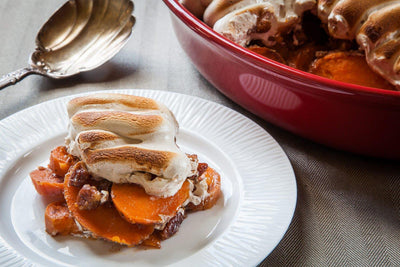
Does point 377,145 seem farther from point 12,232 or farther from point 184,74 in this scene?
point 12,232

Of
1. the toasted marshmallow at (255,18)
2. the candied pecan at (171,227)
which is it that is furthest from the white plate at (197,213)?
the toasted marshmallow at (255,18)

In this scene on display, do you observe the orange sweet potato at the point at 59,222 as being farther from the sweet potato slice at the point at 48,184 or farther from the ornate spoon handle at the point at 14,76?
the ornate spoon handle at the point at 14,76

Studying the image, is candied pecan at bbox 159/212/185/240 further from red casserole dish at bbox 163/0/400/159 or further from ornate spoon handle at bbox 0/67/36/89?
ornate spoon handle at bbox 0/67/36/89

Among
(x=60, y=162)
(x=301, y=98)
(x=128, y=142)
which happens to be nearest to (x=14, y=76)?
(x=60, y=162)

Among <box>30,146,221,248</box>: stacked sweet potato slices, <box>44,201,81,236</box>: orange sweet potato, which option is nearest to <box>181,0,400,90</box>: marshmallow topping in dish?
<box>30,146,221,248</box>: stacked sweet potato slices

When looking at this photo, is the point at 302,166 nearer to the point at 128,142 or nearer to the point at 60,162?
the point at 128,142
